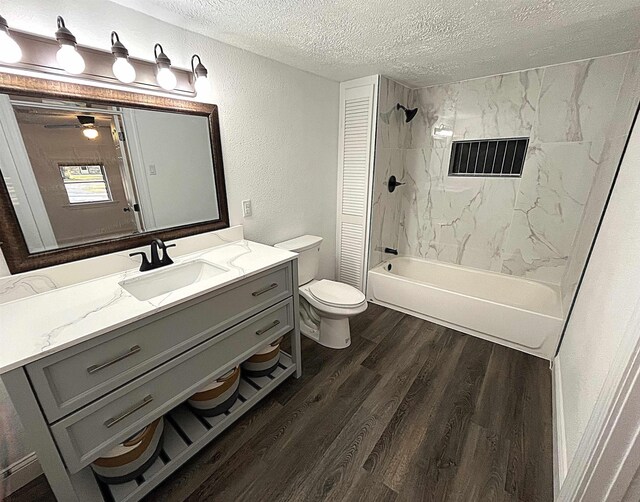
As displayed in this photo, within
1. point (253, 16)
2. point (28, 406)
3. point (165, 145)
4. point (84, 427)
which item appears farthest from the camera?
point (165, 145)

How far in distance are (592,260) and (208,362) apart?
220 cm

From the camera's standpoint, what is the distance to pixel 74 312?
1024mm

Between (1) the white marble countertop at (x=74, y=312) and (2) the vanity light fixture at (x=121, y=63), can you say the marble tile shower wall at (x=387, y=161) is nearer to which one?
(1) the white marble countertop at (x=74, y=312)

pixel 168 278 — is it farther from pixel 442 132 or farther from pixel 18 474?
pixel 442 132

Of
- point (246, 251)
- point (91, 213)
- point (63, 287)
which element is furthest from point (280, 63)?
point (63, 287)

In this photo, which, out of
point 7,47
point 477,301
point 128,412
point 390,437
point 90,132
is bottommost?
point 390,437

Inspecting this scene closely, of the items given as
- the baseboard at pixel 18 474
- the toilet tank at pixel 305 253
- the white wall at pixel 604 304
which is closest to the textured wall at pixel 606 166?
the white wall at pixel 604 304

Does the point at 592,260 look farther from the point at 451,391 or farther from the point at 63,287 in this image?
the point at 63,287

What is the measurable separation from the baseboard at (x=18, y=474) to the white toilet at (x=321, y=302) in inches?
63.2

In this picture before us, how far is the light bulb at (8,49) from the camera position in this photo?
3.08ft

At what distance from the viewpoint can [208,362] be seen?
1288mm

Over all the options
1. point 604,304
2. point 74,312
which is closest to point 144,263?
point 74,312

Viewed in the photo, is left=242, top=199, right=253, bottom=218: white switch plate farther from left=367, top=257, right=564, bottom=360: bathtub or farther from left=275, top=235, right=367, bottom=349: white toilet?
left=367, top=257, right=564, bottom=360: bathtub

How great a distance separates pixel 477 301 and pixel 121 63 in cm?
265
